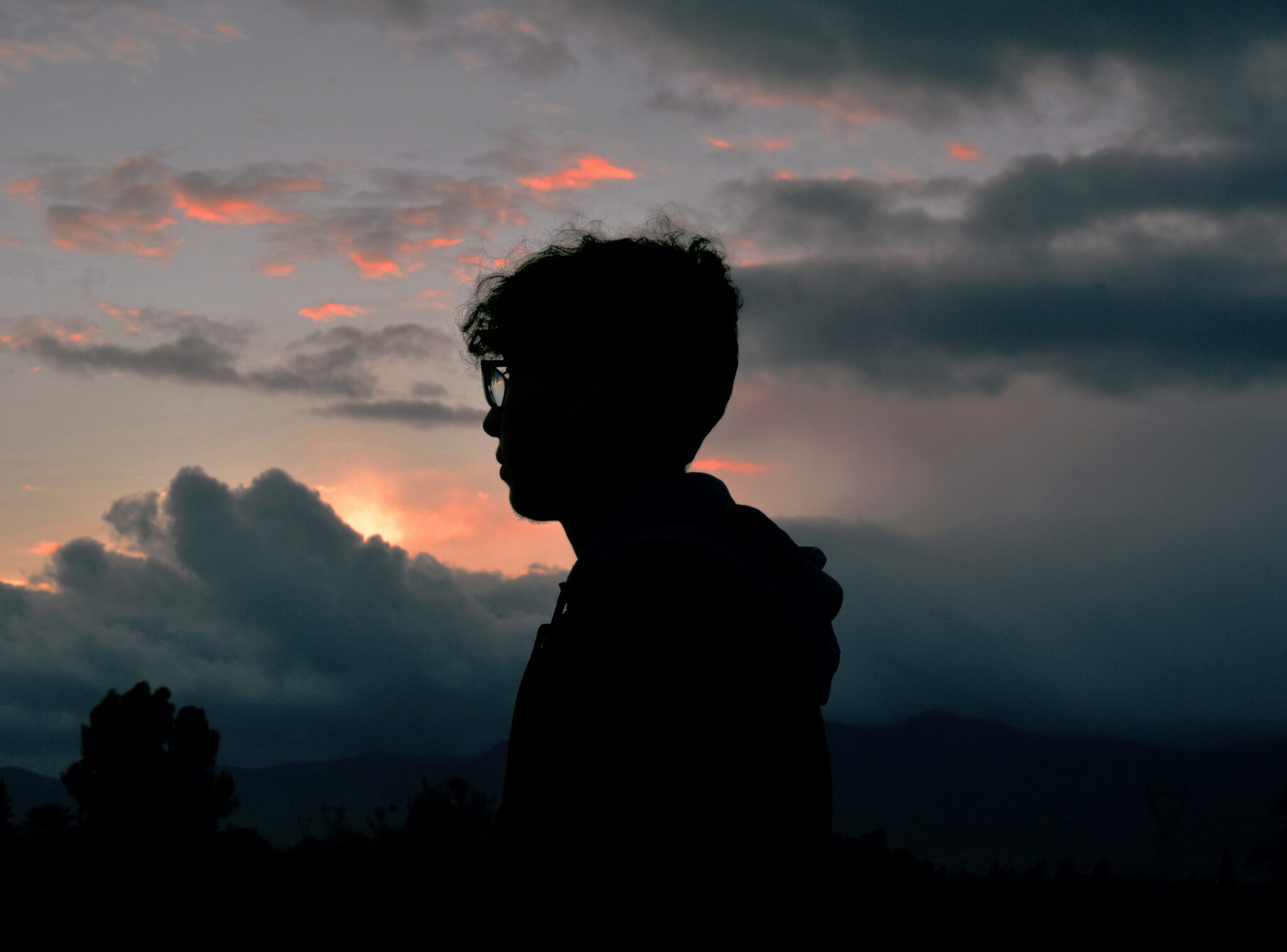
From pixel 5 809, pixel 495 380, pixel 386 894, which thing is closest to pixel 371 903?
pixel 386 894

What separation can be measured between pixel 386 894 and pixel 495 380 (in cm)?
3458

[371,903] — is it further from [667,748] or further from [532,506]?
[667,748]

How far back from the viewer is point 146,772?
109125mm

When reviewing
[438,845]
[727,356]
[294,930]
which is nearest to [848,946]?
[438,845]

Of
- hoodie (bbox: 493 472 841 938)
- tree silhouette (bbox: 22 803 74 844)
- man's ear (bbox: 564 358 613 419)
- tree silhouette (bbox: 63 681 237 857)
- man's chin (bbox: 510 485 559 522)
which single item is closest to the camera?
hoodie (bbox: 493 472 841 938)

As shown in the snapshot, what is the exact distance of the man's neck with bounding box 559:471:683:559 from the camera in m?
2.54

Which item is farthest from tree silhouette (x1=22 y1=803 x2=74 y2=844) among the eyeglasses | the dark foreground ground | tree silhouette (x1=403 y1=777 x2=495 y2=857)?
the eyeglasses

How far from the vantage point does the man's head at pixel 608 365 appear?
2648mm

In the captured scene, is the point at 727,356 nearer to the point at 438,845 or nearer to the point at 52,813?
the point at 438,845

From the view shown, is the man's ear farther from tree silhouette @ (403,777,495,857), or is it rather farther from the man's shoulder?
tree silhouette @ (403,777,495,857)

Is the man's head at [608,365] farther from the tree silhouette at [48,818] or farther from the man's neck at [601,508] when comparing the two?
the tree silhouette at [48,818]

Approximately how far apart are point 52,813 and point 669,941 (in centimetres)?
11759

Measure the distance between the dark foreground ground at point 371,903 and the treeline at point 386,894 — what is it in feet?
0.24

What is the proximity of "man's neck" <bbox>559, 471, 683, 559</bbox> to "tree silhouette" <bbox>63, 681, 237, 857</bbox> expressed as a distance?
365 ft
